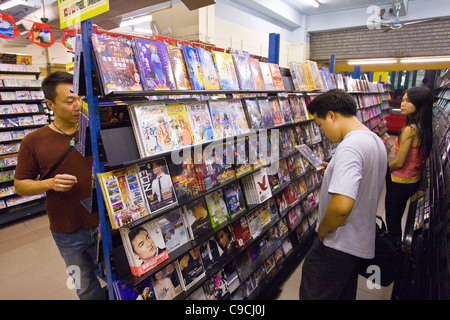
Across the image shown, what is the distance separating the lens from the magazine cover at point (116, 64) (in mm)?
1228

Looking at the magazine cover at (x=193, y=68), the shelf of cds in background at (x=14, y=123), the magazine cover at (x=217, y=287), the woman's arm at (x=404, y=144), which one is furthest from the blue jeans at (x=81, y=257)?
the shelf of cds in background at (x=14, y=123)

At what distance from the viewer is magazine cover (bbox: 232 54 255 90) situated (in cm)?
210

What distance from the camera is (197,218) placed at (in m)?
1.78

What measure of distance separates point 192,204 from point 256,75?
129 centimetres

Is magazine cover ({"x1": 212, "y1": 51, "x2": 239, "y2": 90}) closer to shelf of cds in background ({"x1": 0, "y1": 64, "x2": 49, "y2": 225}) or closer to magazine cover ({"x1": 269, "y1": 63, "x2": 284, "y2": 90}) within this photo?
magazine cover ({"x1": 269, "y1": 63, "x2": 284, "y2": 90})

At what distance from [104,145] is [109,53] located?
0.46m

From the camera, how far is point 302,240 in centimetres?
305

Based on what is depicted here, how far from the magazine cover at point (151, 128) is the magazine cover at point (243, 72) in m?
0.86

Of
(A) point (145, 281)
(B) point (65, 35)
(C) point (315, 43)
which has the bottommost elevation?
(A) point (145, 281)

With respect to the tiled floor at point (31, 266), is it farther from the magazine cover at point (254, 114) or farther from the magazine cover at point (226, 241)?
the magazine cover at point (254, 114)

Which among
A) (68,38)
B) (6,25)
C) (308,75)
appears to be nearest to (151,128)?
(308,75)

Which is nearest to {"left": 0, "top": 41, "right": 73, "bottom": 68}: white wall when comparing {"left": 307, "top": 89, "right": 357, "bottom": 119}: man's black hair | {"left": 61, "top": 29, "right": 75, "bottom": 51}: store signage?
{"left": 61, "top": 29, "right": 75, "bottom": 51}: store signage
